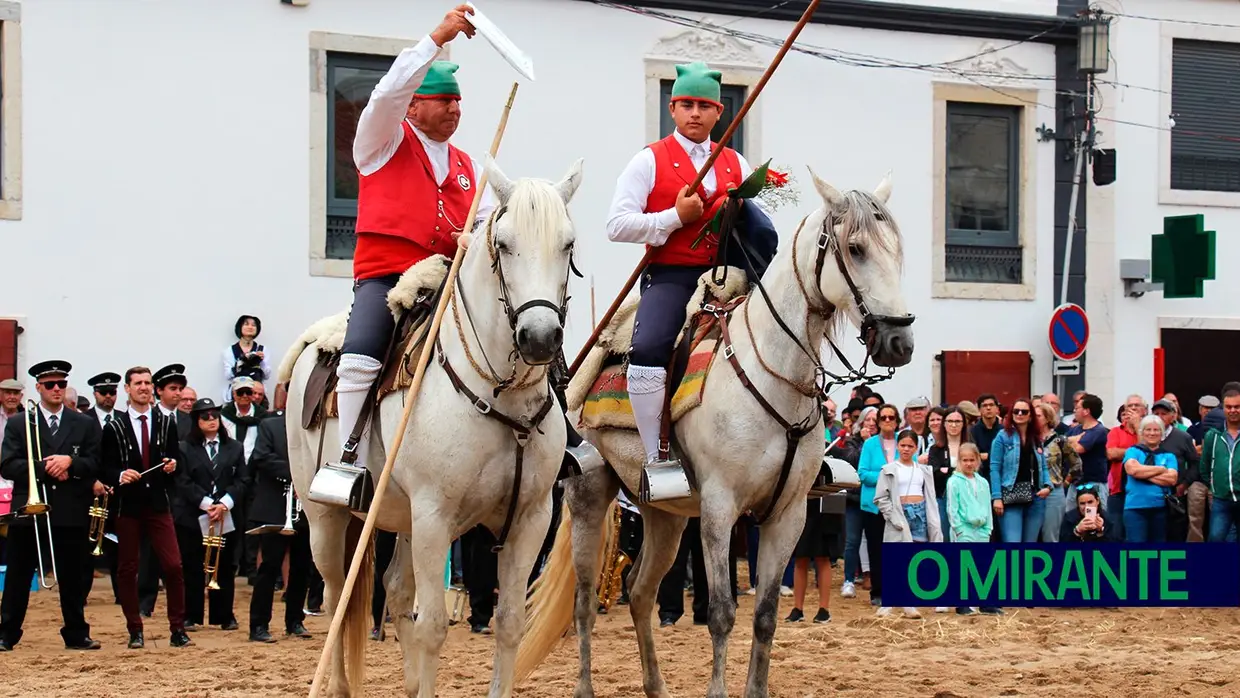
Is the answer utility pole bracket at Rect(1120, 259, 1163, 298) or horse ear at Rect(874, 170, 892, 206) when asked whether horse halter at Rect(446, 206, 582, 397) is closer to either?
horse ear at Rect(874, 170, 892, 206)

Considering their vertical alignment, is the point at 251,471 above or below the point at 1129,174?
below

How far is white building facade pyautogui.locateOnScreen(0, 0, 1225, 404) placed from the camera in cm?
1719

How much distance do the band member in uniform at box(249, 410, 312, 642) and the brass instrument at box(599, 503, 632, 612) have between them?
3.71 meters

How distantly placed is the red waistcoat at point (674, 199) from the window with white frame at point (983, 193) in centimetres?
1245

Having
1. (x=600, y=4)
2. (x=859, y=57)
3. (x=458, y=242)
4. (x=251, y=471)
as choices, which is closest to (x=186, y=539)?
(x=251, y=471)

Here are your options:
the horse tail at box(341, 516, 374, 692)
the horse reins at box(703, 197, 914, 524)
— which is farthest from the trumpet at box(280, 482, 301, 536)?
the horse reins at box(703, 197, 914, 524)

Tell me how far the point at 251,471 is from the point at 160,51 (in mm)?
5947

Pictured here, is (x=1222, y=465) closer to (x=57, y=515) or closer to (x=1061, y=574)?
(x=1061, y=574)

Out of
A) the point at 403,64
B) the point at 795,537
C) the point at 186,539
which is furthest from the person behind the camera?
the point at 186,539

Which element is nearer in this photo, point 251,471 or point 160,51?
point 251,471

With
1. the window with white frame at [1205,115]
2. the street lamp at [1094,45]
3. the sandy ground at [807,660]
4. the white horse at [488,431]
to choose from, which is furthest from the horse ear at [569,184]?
the window with white frame at [1205,115]

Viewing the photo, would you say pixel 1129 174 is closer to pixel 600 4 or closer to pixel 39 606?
pixel 600 4

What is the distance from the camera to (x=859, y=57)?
67.0 ft

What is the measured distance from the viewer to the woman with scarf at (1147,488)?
15383mm
